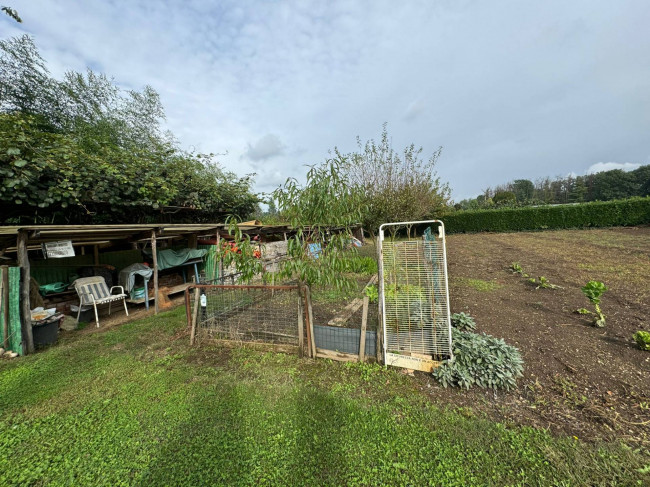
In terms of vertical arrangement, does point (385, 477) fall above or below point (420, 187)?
below

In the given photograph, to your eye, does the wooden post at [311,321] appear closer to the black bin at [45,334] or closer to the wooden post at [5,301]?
the black bin at [45,334]

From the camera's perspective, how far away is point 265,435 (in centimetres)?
233

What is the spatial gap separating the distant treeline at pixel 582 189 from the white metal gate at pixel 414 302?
40.5 meters

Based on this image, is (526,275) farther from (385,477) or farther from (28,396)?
(28,396)

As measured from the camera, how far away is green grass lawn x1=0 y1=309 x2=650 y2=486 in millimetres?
1906

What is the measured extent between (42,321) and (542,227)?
2689cm

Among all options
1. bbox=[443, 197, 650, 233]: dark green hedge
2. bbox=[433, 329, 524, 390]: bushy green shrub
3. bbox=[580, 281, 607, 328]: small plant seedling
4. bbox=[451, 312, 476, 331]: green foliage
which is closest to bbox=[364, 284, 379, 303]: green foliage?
bbox=[451, 312, 476, 331]: green foliage

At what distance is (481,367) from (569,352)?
1.51m

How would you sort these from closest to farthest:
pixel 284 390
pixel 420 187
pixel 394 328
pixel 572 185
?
pixel 284 390 < pixel 394 328 < pixel 420 187 < pixel 572 185

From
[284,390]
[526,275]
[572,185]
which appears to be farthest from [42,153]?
[572,185]

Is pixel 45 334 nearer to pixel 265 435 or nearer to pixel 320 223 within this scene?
pixel 265 435

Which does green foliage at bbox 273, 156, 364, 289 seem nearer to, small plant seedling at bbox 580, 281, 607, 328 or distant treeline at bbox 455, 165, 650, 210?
small plant seedling at bbox 580, 281, 607, 328

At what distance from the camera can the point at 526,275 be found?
7246 mm

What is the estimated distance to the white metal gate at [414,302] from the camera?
301 cm
